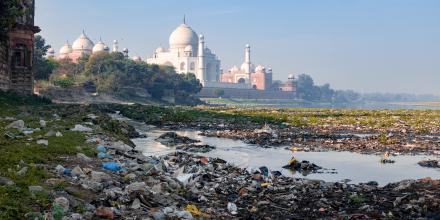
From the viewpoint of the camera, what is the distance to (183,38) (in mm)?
122875

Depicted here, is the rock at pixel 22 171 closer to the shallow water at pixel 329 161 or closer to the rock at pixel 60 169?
the rock at pixel 60 169

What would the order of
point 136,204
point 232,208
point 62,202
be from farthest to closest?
point 232,208 → point 136,204 → point 62,202

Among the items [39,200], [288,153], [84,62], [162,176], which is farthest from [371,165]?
[84,62]

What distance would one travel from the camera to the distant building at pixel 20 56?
28766 mm

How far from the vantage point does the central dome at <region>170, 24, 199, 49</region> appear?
12288cm

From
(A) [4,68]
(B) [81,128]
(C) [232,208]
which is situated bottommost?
(C) [232,208]

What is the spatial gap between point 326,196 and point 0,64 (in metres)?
23.6

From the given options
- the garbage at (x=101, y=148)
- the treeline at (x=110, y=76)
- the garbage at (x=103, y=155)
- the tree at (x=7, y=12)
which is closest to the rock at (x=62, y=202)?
the garbage at (x=103, y=155)

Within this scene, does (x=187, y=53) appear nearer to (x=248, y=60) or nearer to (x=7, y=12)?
(x=248, y=60)

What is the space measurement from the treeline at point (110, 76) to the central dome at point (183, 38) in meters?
31.7

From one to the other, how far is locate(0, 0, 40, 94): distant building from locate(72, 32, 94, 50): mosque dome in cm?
8598

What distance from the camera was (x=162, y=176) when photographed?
8.63 m

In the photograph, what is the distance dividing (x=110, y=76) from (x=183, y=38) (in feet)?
176

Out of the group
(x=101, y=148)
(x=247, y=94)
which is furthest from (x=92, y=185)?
(x=247, y=94)
